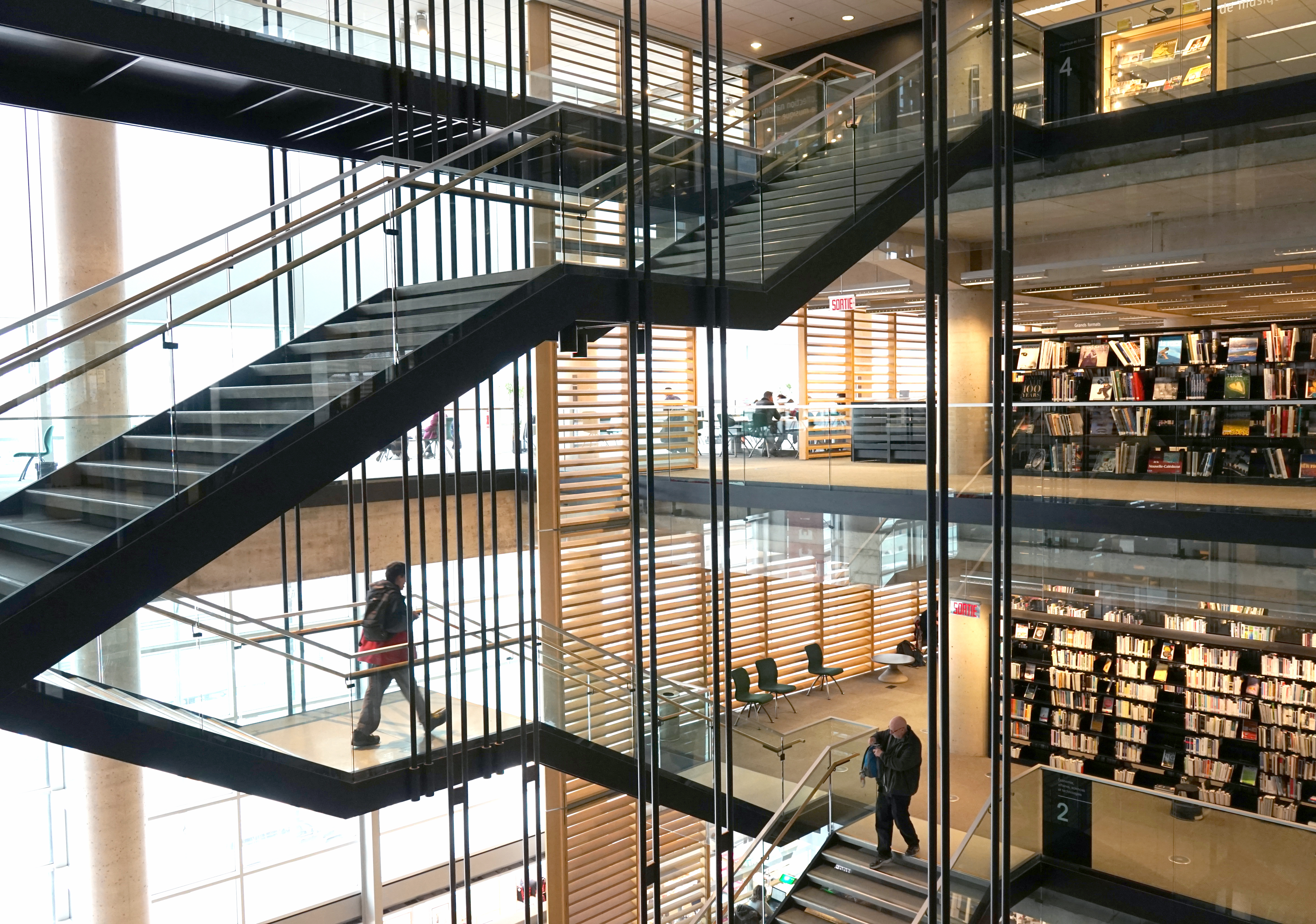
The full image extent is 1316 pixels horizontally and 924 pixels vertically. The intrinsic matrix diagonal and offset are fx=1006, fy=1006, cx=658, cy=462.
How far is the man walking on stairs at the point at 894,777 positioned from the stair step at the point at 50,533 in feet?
20.0

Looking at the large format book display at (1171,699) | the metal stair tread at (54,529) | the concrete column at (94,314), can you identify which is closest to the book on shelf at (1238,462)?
the large format book display at (1171,699)

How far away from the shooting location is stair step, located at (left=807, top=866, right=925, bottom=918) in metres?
8.42

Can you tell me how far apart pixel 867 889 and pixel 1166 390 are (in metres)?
6.69

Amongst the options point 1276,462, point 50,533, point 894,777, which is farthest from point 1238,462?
point 50,533

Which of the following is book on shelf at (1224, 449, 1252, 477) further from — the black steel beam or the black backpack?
the black backpack

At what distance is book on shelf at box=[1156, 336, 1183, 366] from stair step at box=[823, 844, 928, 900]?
6765 millimetres

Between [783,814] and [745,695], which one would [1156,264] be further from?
[745,695]

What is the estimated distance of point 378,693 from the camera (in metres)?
5.80

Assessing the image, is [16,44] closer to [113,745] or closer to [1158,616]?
[113,745]

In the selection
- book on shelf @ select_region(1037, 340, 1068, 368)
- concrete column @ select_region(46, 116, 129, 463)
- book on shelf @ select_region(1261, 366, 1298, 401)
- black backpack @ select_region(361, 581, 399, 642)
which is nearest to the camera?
black backpack @ select_region(361, 581, 399, 642)

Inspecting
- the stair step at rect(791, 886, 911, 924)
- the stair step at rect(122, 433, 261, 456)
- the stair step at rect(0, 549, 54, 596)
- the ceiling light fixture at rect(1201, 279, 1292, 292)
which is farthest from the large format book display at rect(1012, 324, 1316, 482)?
the stair step at rect(0, 549, 54, 596)

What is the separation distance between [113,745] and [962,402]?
28.6ft

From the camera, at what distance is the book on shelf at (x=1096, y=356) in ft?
42.6

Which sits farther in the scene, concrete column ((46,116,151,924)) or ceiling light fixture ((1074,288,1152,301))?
ceiling light fixture ((1074,288,1152,301))
